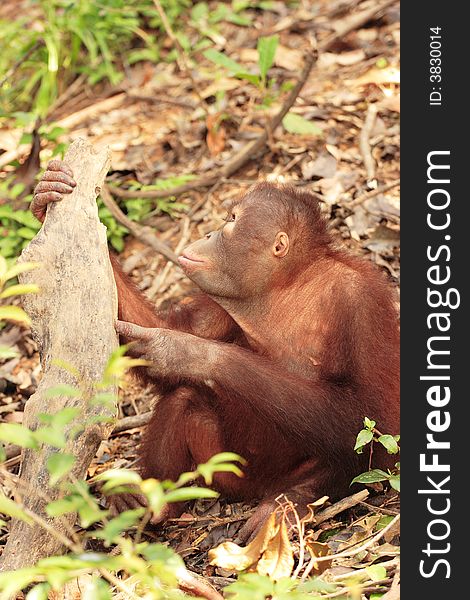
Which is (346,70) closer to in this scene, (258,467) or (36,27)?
(36,27)

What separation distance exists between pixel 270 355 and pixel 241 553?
1.16 metres

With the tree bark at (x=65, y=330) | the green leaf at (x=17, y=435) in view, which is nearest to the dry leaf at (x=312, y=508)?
the tree bark at (x=65, y=330)

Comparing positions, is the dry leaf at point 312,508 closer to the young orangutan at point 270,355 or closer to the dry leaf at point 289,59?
the young orangutan at point 270,355

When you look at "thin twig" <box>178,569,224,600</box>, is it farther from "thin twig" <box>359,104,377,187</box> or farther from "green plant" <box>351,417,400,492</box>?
"thin twig" <box>359,104,377,187</box>

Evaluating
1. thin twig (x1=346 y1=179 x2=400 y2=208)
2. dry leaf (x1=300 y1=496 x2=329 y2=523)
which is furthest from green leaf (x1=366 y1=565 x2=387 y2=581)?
thin twig (x1=346 y1=179 x2=400 y2=208)

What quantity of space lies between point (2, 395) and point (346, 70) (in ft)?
12.4

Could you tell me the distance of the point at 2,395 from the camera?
18.0 feet

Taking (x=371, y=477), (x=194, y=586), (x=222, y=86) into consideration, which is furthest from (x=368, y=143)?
(x=194, y=586)

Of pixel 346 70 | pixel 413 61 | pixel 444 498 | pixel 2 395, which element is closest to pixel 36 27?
pixel 346 70

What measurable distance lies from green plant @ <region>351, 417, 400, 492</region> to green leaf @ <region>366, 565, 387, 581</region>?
0.31 meters

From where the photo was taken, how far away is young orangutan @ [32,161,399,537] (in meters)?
3.95

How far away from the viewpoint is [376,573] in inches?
133

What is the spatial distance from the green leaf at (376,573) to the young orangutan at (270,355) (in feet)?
2.35

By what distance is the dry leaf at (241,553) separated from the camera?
338 cm
